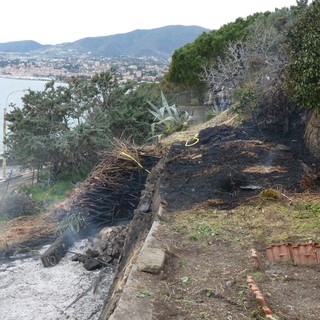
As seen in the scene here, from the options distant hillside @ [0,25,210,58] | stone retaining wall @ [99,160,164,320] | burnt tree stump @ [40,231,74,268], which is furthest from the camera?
distant hillside @ [0,25,210,58]

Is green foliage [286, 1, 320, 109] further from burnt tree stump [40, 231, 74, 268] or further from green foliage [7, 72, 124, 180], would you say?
green foliage [7, 72, 124, 180]

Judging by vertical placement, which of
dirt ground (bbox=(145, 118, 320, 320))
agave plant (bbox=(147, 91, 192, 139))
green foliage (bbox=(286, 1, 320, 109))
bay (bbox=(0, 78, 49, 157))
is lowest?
bay (bbox=(0, 78, 49, 157))

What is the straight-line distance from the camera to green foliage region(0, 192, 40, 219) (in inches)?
640

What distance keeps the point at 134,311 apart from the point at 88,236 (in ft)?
25.0

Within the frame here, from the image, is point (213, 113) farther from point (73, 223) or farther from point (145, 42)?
point (145, 42)

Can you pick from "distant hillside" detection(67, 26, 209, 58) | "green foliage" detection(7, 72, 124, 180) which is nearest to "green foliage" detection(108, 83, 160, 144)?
"green foliage" detection(7, 72, 124, 180)

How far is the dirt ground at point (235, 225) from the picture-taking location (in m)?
4.73

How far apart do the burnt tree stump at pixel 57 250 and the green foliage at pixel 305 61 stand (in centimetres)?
563

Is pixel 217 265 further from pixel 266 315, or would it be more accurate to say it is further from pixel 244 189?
pixel 244 189

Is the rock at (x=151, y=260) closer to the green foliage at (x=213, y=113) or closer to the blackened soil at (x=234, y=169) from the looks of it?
the blackened soil at (x=234, y=169)

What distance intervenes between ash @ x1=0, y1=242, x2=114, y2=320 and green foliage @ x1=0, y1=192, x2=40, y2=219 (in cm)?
557

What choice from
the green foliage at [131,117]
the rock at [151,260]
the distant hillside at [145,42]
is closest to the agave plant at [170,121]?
the green foliage at [131,117]

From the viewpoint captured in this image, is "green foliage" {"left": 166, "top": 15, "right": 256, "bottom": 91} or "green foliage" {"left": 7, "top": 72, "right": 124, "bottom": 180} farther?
"green foliage" {"left": 166, "top": 15, "right": 256, "bottom": 91}

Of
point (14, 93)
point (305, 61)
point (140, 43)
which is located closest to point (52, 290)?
point (305, 61)
